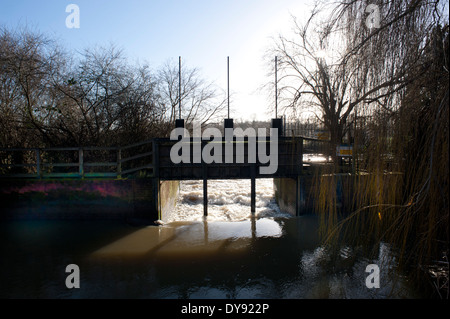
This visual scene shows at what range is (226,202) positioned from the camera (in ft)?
45.1

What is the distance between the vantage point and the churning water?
4.91 m

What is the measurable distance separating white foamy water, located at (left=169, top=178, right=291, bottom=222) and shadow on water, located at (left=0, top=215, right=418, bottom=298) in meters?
2.16

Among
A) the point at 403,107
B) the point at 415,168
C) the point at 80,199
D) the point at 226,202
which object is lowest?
the point at 226,202

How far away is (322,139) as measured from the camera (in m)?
3.71

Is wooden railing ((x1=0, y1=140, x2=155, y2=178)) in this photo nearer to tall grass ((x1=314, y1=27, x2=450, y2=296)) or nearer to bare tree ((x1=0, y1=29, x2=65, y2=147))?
bare tree ((x1=0, y1=29, x2=65, y2=147))

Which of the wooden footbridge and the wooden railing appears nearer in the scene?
the wooden footbridge

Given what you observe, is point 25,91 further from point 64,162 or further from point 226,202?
point 226,202

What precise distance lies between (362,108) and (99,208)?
8.57m

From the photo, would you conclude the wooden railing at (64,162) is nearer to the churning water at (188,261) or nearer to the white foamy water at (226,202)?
the churning water at (188,261)

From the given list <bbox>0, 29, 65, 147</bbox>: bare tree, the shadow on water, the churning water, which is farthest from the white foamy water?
<bbox>0, 29, 65, 147</bbox>: bare tree

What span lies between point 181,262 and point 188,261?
164 mm

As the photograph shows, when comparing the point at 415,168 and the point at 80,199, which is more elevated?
the point at 415,168

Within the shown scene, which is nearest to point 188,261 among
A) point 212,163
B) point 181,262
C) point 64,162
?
point 181,262

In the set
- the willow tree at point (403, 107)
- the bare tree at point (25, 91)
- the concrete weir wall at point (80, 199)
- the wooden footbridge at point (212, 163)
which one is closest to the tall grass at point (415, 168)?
the willow tree at point (403, 107)
